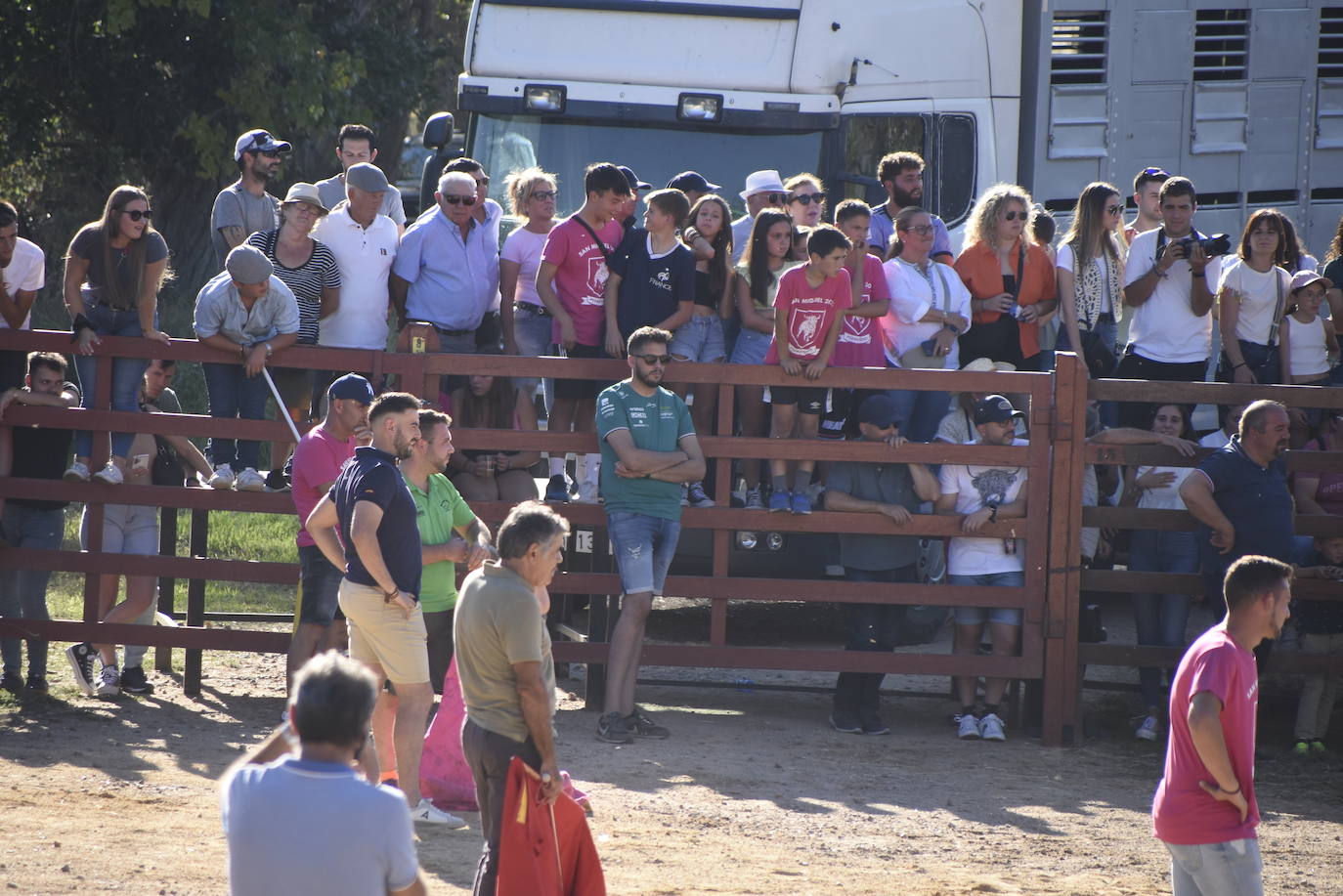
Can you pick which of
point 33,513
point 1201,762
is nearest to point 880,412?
point 1201,762

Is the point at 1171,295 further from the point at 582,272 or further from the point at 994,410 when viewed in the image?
the point at 582,272

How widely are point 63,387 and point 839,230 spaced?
15.2ft

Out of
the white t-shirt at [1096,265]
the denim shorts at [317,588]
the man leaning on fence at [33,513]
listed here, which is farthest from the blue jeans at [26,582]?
the white t-shirt at [1096,265]

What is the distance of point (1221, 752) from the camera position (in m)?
4.89

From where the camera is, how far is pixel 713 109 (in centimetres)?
1070

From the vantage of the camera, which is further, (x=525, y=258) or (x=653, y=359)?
(x=525, y=258)

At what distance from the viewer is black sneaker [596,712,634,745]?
8.44 m

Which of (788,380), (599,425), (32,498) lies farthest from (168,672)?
(788,380)

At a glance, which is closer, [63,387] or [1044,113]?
[63,387]

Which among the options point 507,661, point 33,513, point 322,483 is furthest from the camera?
point 33,513

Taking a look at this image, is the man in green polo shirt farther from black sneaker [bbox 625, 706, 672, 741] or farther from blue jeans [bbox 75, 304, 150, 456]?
blue jeans [bbox 75, 304, 150, 456]

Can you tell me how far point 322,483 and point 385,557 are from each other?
1050 mm

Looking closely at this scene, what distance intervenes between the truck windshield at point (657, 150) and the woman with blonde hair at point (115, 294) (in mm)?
2735

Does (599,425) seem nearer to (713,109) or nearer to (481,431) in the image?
(481,431)
